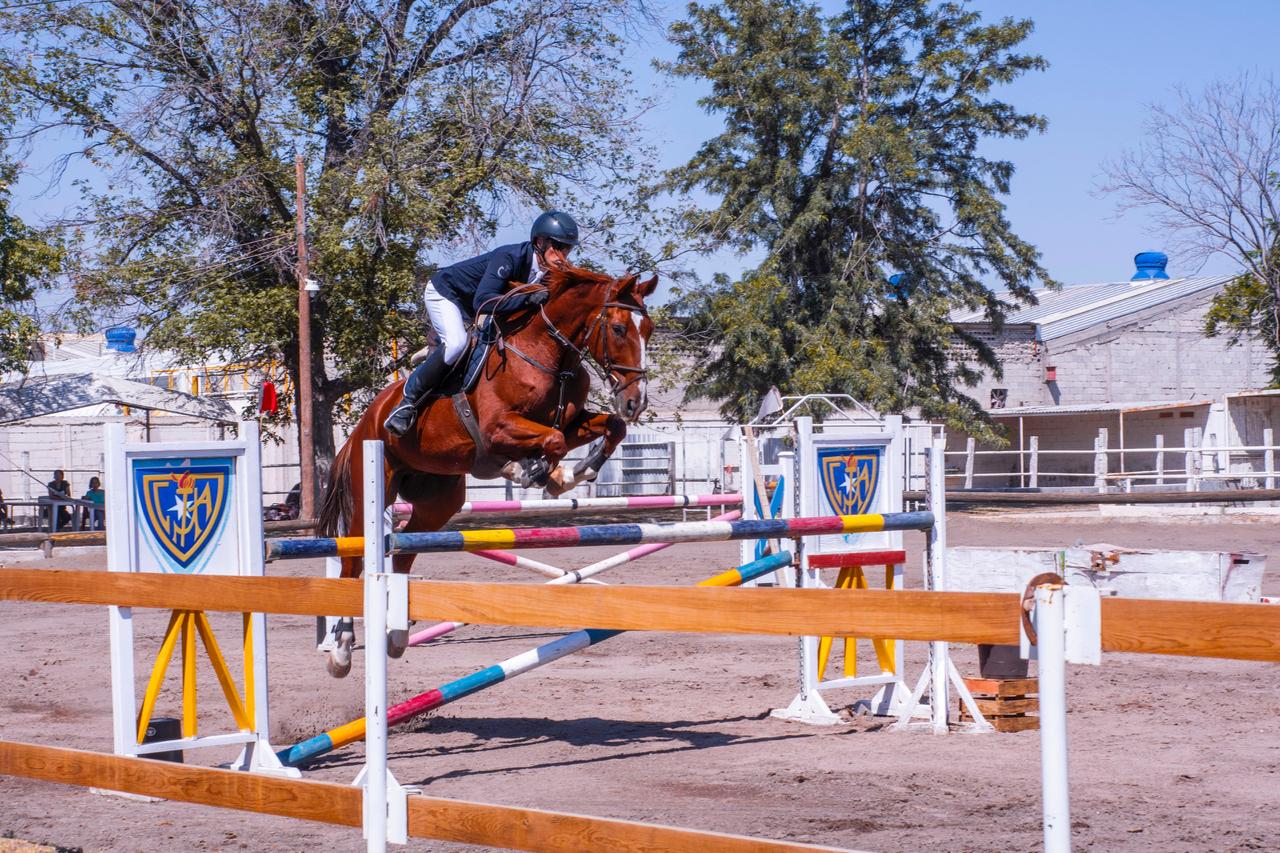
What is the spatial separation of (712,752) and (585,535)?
4.09ft

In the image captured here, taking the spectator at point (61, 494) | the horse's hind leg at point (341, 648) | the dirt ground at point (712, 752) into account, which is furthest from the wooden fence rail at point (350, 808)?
the spectator at point (61, 494)

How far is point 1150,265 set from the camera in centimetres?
3919

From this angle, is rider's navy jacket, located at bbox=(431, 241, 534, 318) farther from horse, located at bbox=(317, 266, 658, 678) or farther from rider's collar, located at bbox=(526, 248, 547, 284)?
horse, located at bbox=(317, 266, 658, 678)

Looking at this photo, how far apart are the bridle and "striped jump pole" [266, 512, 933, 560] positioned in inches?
33.3

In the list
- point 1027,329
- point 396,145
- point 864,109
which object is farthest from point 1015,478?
point 396,145

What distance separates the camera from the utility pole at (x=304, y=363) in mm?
19000

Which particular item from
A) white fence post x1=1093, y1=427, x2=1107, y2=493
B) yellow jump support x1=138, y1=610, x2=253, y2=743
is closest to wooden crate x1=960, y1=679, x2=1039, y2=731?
yellow jump support x1=138, y1=610, x2=253, y2=743

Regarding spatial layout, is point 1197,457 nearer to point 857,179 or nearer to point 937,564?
point 857,179

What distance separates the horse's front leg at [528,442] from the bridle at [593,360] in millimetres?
207

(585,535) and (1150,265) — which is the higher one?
(1150,265)

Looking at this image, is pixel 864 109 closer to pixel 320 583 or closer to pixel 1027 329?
pixel 1027 329

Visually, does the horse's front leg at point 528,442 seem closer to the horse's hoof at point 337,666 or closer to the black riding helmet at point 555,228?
the black riding helmet at point 555,228

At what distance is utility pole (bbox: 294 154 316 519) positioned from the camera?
1900 centimetres

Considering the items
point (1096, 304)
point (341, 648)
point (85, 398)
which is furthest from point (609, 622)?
point (1096, 304)
